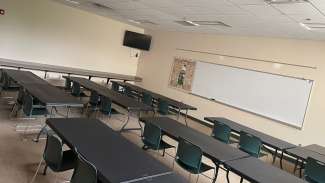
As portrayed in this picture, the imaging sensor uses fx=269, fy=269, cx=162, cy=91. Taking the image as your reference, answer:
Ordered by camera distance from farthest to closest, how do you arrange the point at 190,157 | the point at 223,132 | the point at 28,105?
the point at 223,132
the point at 28,105
the point at 190,157

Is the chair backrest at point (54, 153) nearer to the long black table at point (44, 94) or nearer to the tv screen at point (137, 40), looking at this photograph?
the long black table at point (44, 94)

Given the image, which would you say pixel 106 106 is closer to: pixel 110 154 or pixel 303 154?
pixel 110 154

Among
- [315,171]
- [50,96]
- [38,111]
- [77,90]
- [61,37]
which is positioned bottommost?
[315,171]

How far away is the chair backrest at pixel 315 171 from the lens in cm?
384

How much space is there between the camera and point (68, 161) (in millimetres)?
2805

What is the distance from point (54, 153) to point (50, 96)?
2035 mm

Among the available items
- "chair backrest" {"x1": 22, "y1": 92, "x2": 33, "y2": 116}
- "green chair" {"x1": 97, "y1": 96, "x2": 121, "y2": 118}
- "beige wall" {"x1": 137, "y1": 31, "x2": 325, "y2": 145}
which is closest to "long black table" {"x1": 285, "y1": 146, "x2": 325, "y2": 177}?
"beige wall" {"x1": 137, "y1": 31, "x2": 325, "y2": 145}

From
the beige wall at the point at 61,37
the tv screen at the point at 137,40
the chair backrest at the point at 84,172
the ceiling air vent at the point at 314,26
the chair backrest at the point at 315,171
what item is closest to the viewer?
the chair backrest at the point at 84,172

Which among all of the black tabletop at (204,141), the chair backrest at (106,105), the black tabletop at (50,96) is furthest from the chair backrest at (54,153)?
the chair backrest at (106,105)

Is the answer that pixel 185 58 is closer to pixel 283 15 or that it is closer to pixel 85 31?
pixel 85 31

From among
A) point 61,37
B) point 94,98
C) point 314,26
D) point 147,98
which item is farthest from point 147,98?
point 314,26

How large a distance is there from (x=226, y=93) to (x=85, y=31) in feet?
17.3

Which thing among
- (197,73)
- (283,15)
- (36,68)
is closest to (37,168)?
(283,15)

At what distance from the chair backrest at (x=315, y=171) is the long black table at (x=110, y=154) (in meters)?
2.58
